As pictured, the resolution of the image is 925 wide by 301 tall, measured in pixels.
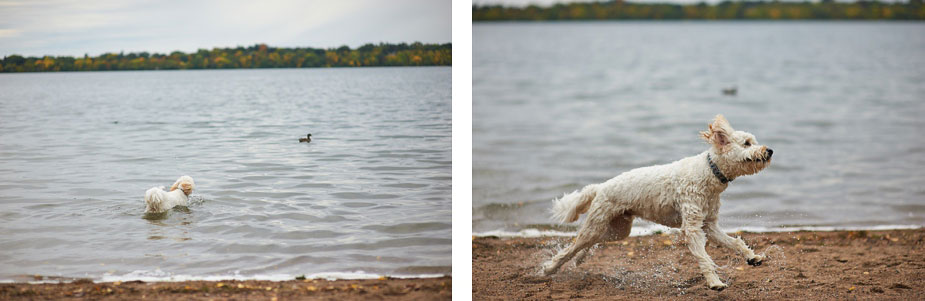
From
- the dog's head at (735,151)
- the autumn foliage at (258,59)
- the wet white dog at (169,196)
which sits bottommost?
the wet white dog at (169,196)

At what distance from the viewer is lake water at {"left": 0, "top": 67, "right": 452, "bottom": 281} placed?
3365mm

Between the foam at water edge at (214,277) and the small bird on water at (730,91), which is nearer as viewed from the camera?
the foam at water edge at (214,277)

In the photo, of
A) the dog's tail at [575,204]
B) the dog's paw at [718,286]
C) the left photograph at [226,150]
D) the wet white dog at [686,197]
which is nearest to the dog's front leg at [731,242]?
the wet white dog at [686,197]

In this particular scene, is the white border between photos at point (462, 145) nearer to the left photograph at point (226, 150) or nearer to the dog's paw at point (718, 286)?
the left photograph at point (226, 150)

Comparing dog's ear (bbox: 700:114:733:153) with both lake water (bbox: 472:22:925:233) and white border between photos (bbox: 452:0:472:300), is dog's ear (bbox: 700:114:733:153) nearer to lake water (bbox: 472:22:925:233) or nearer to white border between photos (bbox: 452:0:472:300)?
white border between photos (bbox: 452:0:472:300)

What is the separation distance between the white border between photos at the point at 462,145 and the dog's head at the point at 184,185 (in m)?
1.26

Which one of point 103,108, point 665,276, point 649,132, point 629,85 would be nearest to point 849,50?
point 629,85

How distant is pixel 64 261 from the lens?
3.31m

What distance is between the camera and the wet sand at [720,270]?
3582 mm

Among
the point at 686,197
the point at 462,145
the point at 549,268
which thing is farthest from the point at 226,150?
the point at 686,197

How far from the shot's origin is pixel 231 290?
329cm

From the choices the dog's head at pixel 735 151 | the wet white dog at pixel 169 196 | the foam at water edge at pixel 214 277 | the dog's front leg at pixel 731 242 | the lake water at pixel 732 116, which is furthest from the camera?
the lake water at pixel 732 116

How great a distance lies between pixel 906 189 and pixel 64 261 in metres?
6.33

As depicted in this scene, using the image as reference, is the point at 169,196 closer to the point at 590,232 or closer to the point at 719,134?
the point at 590,232
